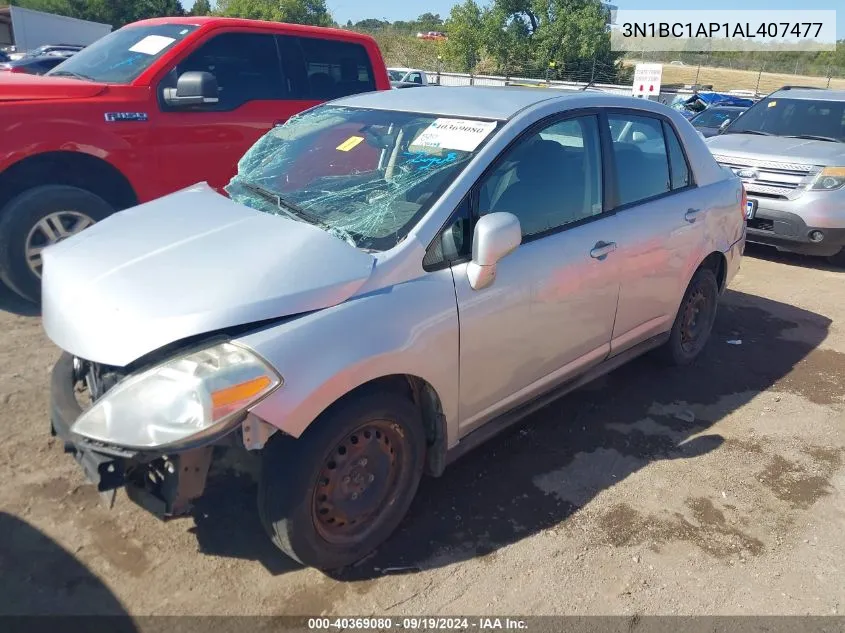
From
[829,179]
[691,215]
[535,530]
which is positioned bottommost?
[535,530]

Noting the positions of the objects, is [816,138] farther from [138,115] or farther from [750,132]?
[138,115]

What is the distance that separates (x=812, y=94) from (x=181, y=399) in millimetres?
9050

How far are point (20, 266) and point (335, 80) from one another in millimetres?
3156

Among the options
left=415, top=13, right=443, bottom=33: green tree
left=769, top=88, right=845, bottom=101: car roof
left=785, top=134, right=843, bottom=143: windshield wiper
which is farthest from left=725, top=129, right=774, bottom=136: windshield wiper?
left=415, top=13, right=443, bottom=33: green tree

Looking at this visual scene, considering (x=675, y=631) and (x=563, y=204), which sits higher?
(x=563, y=204)

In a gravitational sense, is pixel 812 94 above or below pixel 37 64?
below

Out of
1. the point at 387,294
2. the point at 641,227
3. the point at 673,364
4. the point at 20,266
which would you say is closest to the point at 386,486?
the point at 387,294

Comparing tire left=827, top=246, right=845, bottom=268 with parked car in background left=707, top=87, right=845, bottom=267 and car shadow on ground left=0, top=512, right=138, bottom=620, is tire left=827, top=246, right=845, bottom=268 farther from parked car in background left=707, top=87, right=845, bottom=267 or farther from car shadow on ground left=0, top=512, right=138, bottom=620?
car shadow on ground left=0, top=512, right=138, bottom=620

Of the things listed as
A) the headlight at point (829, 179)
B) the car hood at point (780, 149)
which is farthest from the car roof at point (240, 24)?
the headlight at point (829, 179)

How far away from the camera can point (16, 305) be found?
4926 mm

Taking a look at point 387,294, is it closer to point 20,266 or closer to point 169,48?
point 20,266

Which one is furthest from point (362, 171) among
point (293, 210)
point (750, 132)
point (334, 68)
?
point (750, 132)

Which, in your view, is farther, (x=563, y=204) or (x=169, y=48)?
(x=169, y=48)

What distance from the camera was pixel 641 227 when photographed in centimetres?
366
